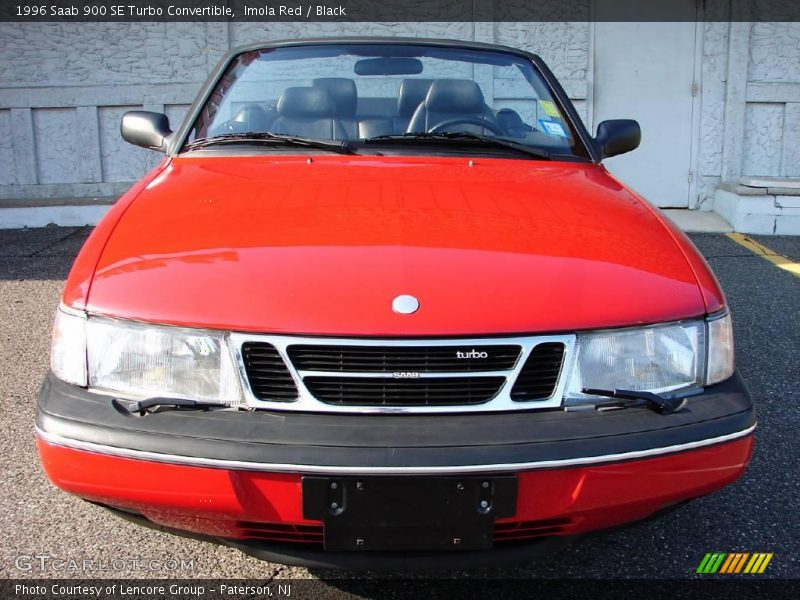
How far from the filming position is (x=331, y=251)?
2008 mm

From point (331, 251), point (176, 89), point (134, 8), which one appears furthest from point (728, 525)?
point (134, 8)

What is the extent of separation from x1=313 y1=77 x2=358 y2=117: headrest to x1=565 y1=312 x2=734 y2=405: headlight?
1.53 m

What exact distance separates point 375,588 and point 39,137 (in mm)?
7085

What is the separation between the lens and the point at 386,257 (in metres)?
1.98

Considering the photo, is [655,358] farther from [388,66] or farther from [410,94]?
[388,66]

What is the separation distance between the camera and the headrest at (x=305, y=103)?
9.82ft

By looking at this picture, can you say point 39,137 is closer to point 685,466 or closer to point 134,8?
point 134,8

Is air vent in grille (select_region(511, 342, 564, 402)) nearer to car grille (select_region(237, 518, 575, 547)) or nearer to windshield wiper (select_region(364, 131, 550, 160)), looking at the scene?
car grille (select_region(237, 518, 575, 547))

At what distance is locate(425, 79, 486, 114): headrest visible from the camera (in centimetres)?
309

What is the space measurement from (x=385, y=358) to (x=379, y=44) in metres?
1.99

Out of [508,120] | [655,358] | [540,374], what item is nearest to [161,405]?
[540,374]

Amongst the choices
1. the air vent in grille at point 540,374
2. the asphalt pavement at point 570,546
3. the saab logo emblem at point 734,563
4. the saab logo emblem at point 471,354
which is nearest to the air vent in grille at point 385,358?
the saab logo emblem at point 471,354

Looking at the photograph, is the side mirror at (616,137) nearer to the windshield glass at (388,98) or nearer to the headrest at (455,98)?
the windshield glass at (388,98)

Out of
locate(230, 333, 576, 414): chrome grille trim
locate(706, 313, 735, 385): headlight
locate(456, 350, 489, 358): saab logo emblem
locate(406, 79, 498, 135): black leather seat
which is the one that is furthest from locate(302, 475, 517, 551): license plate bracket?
locate(406, 79, 498, 135): black leather seat
